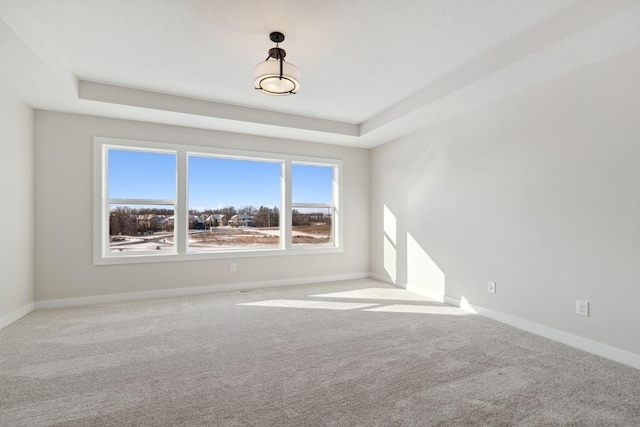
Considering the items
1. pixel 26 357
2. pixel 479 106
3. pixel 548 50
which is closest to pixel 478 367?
pixel 548 50

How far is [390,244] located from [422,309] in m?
1.61

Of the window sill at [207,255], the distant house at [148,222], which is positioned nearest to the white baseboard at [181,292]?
the window sill at [207,255]

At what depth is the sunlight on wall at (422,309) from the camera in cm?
373

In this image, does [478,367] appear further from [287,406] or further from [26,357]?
[26,357]

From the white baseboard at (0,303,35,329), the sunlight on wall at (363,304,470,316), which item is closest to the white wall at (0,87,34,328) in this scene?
the white baseboard at (0,303,35,329)

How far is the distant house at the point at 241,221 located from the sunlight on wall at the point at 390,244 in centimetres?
227

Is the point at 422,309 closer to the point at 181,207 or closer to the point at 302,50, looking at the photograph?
the point at 302,50

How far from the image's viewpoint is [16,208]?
343 cm

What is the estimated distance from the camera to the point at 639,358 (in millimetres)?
2355

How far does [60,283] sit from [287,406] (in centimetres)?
364

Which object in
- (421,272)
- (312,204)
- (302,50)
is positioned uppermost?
(302,50)

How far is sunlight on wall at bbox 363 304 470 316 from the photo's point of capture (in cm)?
373

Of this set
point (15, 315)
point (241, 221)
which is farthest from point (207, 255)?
point (15, 315)

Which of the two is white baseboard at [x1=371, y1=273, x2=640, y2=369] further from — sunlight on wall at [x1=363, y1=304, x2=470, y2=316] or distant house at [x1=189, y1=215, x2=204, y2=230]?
distant house at [x1=189, y1=215, x2=204, y2=230]
